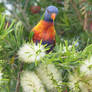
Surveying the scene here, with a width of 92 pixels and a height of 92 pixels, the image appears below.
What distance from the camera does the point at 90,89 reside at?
25 cm

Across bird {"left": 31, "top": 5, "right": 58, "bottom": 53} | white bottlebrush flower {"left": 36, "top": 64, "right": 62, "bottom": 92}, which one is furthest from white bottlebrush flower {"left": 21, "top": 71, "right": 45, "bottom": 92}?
bird {"left": 31, "top": 5, "right": 58, "bottom": 53}

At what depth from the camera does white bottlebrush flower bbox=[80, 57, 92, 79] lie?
0.81ft

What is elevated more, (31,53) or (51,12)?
(51,12)

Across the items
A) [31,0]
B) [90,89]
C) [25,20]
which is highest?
[31,0]

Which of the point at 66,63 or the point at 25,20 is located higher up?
the point at 25,20

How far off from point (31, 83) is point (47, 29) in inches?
22.2

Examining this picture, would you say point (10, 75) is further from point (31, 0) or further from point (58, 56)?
point (31, 0)

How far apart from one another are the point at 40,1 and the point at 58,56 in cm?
61

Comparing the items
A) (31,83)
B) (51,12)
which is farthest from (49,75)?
(51,12)

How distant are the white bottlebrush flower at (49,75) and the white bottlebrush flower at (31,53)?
0.02 metres

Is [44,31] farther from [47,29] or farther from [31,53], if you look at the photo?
[31,53]

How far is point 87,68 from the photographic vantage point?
9.8 inches

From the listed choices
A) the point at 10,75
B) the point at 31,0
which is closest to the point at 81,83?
the point at 10,75

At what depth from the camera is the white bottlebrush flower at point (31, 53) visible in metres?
0.27
